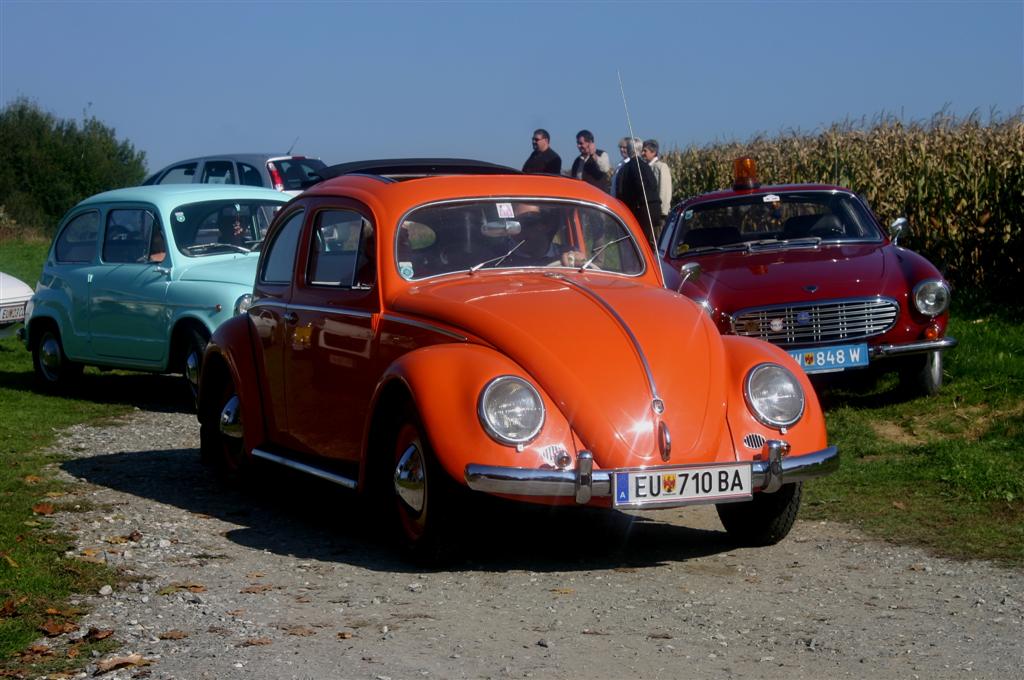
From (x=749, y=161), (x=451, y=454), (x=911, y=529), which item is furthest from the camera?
(x=749, y=161)

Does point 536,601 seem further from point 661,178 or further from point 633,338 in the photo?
point 661,178

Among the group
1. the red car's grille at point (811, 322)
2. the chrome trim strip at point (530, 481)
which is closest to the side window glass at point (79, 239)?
the red car's grille at point (811, 322)

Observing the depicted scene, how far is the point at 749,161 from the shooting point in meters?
13.0

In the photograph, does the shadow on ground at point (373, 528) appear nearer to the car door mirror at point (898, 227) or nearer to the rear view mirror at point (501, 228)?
the rear view mirror at point (501, 228)

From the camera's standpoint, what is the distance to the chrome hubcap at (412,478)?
21.6 feet

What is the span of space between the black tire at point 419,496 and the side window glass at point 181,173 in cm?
1658

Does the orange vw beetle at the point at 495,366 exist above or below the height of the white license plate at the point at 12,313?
above

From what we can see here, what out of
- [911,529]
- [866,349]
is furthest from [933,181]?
[911,529]

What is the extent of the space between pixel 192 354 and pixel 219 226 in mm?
1377

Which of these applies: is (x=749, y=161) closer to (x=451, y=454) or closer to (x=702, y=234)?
(x=702, y=234)

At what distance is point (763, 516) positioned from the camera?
7.07 metres

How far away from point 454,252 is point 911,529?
109 inches

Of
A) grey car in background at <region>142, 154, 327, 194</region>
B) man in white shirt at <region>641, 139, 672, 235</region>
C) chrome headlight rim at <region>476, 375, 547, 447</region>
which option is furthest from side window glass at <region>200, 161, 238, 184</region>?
chrome headlight rim at <region>476, 375, 547, 447</region>

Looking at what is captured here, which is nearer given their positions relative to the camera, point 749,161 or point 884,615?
point 884,615
